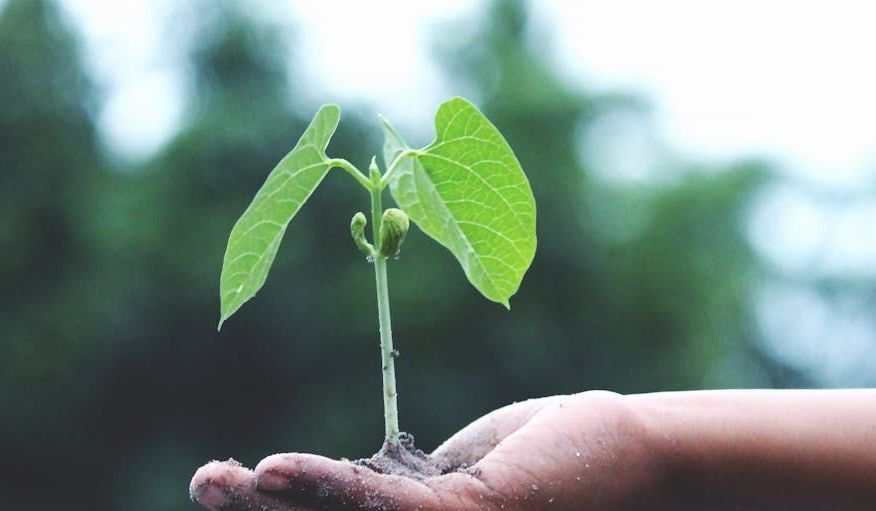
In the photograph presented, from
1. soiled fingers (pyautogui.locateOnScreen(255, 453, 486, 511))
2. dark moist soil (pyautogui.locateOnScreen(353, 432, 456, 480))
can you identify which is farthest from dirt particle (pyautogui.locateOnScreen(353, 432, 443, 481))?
soiled fingers (pyautogui.locateOnScreen(255, 453, 486, 511))

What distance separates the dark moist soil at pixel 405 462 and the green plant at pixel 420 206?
20 millimetres

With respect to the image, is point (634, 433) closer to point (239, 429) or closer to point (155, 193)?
point (239, 429)

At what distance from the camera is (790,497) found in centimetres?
169

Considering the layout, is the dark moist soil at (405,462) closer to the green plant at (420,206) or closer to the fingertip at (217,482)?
the green plant at (420,206)

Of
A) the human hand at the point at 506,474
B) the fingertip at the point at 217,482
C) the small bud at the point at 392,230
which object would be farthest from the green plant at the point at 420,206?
the fingertip at the point at 217,482

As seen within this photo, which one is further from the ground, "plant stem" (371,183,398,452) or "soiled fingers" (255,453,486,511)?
"plant stem" (371,183,398,452)

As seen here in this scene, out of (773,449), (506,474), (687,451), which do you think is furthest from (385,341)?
(773,449)

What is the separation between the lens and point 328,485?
1326 millimetres

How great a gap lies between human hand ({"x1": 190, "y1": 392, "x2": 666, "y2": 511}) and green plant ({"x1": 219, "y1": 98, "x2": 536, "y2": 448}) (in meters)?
0.19

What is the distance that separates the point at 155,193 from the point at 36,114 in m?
1.74

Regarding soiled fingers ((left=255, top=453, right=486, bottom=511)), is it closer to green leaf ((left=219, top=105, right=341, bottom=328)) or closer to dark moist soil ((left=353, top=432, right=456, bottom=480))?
dark moist soil ((left=353, top=432, right=456, bottom=480))

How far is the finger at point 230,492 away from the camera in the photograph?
52.3 inches

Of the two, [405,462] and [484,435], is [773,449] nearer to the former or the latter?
[484,435]

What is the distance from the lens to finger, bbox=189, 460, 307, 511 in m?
1.33
